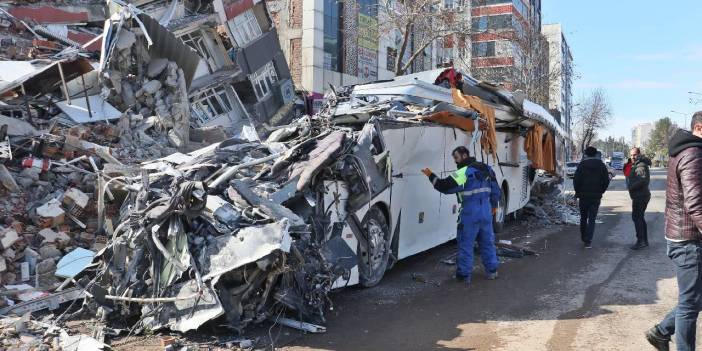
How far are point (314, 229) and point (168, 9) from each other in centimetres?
1713

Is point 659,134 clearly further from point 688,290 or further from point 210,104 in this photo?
point 688,290

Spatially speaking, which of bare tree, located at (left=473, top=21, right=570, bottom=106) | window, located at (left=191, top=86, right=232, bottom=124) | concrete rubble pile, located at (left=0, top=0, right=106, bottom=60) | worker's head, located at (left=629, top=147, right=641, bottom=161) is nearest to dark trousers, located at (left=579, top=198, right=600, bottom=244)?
worker's head, located at (left=629, top=147, right=641, bottom=161)

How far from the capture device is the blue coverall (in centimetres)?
725

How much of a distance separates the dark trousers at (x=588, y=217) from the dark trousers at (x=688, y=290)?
20.7 ft

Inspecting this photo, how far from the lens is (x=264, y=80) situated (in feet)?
81.9

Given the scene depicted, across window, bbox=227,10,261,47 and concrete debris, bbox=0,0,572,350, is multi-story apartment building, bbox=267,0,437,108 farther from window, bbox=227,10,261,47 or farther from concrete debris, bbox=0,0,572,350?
concrete debris, bbox=0,0,572,350

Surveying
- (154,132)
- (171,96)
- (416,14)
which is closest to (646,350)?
(154,132)

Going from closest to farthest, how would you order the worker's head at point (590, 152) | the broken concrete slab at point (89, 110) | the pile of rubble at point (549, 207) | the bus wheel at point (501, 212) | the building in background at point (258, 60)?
the worker's head at point (590, 152) < the broken concrete slab at point (89, 110) < the bus wheel at point (501, 212) < the pile of rubble at point (549, 207) < the building in background at point (258, 60)

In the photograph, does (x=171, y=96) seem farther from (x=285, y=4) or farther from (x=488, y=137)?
(x=285, y=4)

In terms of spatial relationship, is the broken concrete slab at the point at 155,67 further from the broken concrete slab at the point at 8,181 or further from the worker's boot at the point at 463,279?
the worker's boot at the point at 463,279

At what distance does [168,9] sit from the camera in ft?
66.8

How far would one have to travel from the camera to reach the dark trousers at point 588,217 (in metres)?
10.1

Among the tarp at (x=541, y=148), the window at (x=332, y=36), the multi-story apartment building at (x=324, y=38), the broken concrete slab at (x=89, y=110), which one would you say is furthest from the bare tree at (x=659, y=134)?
the broken concrete slab at (x=89, y=110)

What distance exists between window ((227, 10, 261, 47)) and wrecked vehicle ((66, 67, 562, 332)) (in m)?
15.9
